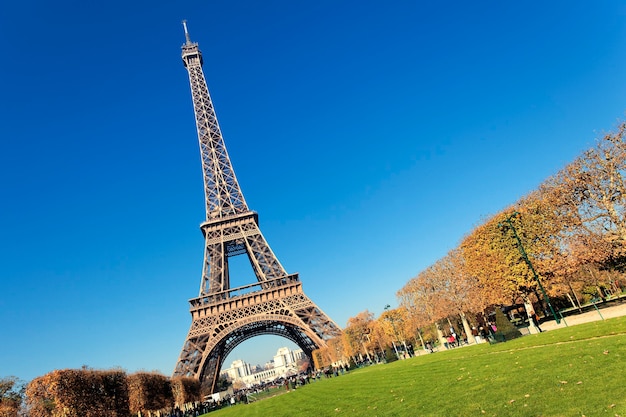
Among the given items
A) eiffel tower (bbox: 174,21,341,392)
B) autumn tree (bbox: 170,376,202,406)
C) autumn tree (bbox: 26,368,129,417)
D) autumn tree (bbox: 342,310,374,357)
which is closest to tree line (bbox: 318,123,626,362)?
autumn tree (bbox: 342,310,374,357)

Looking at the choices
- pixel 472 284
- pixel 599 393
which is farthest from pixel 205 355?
pixel 599 393

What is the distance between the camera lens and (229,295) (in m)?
54.6

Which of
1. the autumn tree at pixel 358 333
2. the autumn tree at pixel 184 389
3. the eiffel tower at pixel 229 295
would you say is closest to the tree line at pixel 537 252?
the autumn tree at pixel 358 333

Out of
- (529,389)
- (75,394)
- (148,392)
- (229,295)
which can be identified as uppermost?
(229,295)

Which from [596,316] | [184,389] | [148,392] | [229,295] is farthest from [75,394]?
[596,316]

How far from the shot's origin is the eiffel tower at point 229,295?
48469mm

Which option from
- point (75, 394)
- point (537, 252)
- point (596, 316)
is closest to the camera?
point (596, 316)

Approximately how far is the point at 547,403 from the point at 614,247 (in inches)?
1037

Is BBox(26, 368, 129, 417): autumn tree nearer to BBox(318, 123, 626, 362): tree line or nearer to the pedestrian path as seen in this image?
BBox(318, 123, 626, 362): tree line

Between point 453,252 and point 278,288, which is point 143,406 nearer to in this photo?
point 278,288

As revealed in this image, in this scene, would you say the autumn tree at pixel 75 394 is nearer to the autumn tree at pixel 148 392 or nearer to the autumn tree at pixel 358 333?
the autumn tree at pixel 148 392

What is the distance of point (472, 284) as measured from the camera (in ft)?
132

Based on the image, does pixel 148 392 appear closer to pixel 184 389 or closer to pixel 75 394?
pixel 184 389

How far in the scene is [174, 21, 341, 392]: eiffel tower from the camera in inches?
1908
